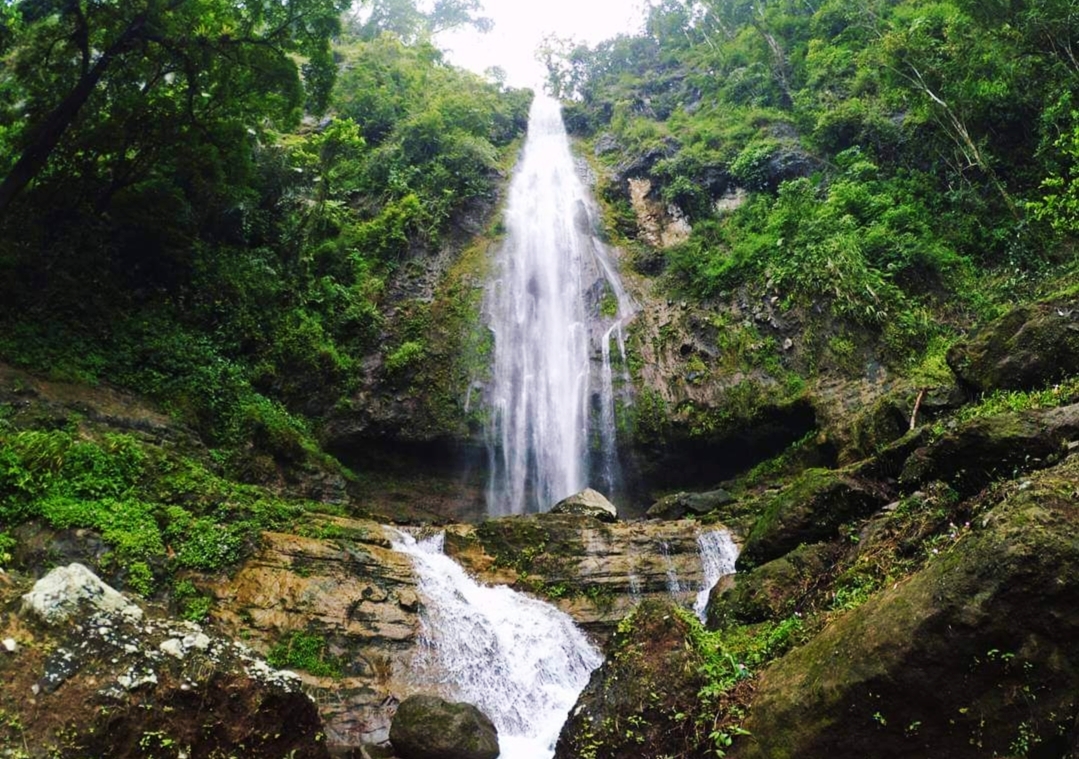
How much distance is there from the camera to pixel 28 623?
12.7 ft

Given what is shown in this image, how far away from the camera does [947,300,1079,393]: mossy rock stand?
25.0 ft

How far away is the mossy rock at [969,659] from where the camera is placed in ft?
11.5

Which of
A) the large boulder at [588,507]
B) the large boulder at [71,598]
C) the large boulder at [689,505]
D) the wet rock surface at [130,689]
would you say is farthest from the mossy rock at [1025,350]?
the large boulder at [71,598]

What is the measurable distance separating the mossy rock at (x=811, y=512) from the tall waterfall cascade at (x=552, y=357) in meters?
7.90

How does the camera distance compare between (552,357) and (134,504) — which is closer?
(134,504)

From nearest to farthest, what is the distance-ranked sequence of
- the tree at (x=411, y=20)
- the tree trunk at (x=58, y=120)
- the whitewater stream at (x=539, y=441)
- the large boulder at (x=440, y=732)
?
the large boulder at (x=440, y=732), the whitewater stream at (x=539, y=441), the tree trunk at (x=58, y=120), the tree at (x=411, y=20)

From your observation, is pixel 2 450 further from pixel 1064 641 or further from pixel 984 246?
pixel 984 246

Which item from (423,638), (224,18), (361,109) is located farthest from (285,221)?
(423,638)

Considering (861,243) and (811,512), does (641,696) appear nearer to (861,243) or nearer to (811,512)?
(811,512)

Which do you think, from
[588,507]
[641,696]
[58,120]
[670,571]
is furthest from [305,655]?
[58,120]

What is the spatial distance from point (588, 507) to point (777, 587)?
595 centimetres

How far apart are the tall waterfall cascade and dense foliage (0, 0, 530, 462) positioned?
13.2 feet

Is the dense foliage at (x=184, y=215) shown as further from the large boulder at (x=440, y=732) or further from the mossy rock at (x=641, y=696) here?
the mossy rock at (x=641, y=696)

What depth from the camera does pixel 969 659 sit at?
3.74m
